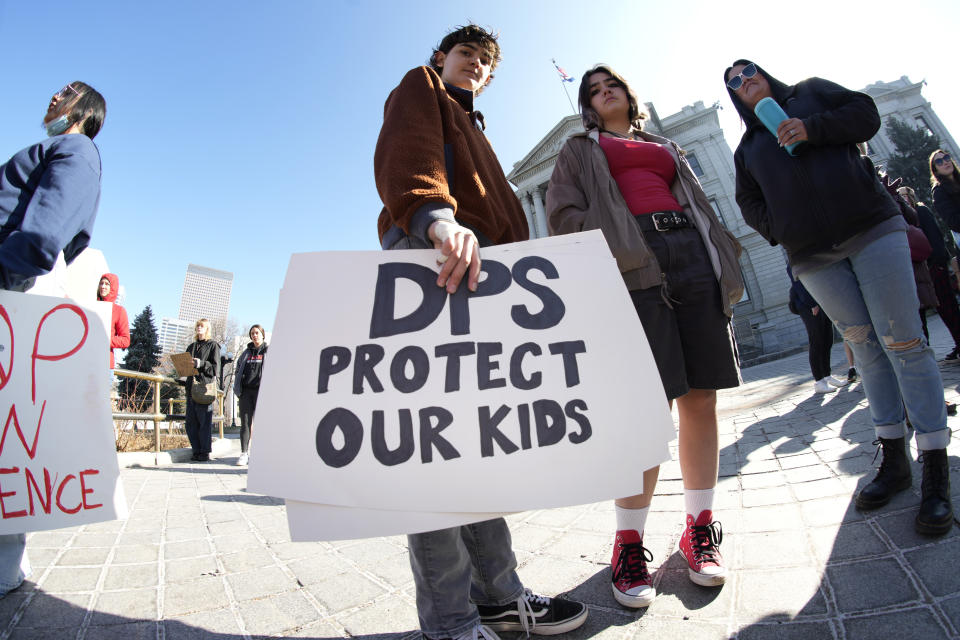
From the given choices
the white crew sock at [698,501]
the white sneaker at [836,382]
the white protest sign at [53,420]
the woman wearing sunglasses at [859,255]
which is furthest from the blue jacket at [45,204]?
the white sneaker at [836,382]

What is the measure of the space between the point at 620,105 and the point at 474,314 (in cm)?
153

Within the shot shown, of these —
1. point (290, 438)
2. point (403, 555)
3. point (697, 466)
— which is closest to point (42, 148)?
point (290, 438)

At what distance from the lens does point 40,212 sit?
151 centimetres

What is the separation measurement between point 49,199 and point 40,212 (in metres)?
0.07

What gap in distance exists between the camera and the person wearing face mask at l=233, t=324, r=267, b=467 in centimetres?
585

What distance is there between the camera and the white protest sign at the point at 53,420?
4.47 ft

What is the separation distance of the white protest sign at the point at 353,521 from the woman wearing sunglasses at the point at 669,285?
81cm

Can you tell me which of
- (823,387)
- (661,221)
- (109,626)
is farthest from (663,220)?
(823,387)

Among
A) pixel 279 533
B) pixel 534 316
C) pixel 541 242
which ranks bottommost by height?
pixel 279 533

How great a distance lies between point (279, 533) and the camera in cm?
245

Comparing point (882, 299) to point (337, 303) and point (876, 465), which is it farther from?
point (337, 303)

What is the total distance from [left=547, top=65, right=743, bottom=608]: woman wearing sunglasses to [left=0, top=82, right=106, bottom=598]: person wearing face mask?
180cm

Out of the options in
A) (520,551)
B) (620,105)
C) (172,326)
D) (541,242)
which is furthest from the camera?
(172,326)

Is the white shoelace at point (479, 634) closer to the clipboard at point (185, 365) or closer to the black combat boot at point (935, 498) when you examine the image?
the black combat boot at point (935, 498)
